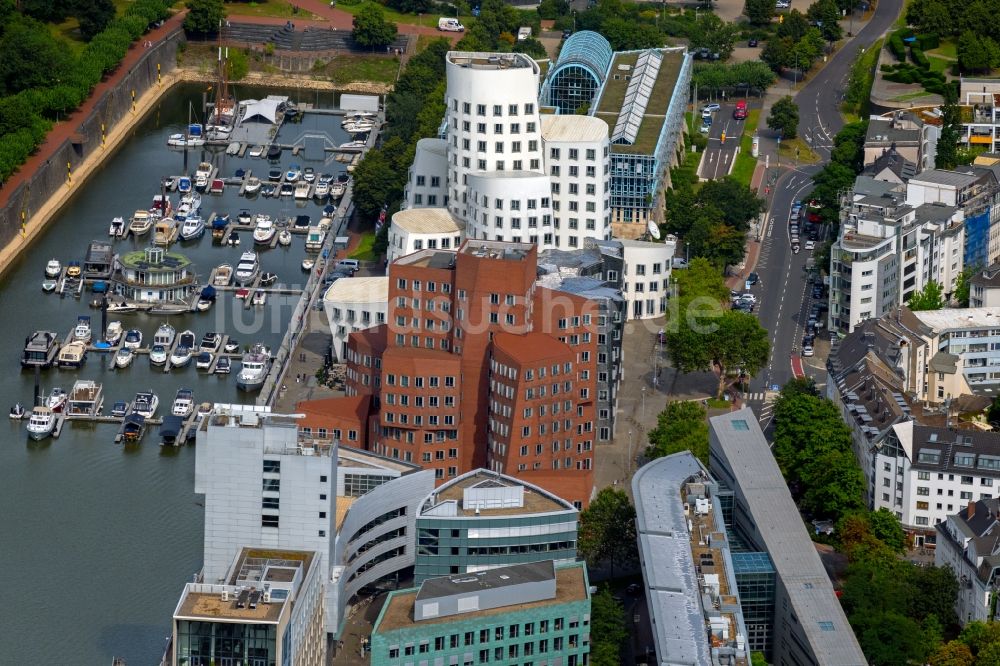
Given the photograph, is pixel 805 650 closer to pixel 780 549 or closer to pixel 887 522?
pixel 780 549

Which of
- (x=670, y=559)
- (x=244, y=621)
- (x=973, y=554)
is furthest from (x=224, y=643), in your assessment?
(x=973, y=554)

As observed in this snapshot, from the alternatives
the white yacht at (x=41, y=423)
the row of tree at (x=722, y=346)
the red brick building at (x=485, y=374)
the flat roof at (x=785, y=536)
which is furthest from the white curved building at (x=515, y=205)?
Result: the white yacht at (x=41, y=423)

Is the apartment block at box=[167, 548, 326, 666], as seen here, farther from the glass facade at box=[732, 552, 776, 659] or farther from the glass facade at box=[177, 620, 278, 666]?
the glass facade at box=[732, 552, 776, 659]

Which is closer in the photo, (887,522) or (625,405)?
(887,522)

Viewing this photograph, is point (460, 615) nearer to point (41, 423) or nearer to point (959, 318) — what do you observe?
point (41, 423)

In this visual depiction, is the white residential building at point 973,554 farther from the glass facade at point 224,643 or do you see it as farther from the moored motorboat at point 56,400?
the moored motorboat at point 56,400

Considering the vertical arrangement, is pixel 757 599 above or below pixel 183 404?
below

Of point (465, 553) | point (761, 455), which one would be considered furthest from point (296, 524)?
point (761, 455)
